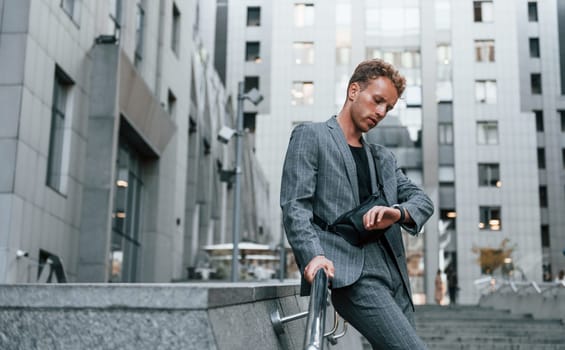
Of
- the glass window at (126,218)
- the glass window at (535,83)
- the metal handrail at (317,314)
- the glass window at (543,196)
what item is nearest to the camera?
the metal handrail at (317,314)

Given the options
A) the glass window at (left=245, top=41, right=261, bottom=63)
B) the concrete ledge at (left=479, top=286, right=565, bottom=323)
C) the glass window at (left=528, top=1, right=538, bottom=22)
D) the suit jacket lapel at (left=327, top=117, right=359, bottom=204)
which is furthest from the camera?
the glass window at (left=528, top=1, right=538, bottom=22)

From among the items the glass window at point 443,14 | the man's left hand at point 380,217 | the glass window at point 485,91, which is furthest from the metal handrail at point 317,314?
the glass window at point 443,14

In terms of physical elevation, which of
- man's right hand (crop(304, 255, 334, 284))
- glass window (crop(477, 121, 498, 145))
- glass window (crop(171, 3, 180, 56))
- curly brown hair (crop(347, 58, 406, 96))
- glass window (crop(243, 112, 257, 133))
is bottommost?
man's right hand (crop(304, 255, 334, 284))

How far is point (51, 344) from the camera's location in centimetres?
294

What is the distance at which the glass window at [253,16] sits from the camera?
183ft

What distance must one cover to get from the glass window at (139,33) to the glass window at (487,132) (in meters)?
33.0

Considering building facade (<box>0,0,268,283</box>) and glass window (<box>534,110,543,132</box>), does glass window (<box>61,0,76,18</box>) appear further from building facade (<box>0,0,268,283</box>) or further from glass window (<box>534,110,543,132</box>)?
glass window (<box>534,110,543,132</box>)

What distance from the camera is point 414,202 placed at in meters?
3.30

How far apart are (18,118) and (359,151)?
13.1 metres

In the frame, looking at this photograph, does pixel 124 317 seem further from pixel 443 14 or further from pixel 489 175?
pixel 443 14

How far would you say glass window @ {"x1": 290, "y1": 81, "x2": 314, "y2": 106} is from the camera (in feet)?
175

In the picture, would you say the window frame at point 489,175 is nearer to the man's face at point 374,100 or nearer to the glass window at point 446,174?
the glass window at point 446,174

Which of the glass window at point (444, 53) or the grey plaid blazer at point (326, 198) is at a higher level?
the glass window at point (444, 53)

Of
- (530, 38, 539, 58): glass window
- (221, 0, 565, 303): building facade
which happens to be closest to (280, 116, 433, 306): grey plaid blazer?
(221, 0, 565, 303): building facade
